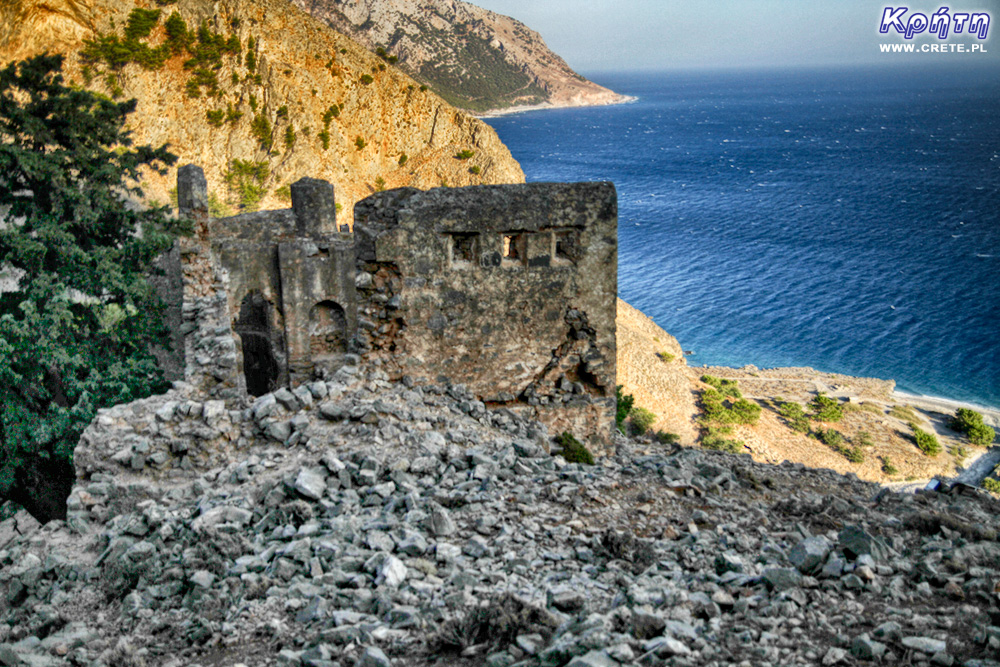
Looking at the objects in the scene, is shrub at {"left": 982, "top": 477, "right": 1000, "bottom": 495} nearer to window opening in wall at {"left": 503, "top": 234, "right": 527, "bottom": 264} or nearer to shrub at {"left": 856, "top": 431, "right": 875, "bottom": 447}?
shrub at {"left": 856, "top": 431, "right": 875, "bottom": 447}

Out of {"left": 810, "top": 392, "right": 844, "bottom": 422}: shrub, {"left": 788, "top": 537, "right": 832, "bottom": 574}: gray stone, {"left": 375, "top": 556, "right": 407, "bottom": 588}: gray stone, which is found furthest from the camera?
{"left": 810, "top": 392, "right": 844, "bottom": 422}: shrub

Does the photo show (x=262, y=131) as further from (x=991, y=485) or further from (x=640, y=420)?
(x=991, y=485)

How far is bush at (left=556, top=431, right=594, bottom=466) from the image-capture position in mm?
11398

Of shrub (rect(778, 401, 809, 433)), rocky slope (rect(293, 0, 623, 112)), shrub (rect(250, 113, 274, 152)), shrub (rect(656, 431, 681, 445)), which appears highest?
rocky slope (rect(293, 0, 623, 112))

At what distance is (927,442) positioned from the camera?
1465 inches

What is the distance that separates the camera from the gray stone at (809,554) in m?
5.76

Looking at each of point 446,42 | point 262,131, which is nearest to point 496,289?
point 262,131

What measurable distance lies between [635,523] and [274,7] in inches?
2262

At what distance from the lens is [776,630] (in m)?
4.89

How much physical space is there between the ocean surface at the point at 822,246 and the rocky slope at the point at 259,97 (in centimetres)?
2270

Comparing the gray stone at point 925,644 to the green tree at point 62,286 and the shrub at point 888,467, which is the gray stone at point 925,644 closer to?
the green tree at point 62,286

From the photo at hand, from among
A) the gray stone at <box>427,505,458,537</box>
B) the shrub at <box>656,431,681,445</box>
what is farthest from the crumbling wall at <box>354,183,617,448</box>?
the shrub at <box>656,431,681,445</box>

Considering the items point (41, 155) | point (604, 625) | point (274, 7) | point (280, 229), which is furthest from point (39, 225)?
point (274, 7)

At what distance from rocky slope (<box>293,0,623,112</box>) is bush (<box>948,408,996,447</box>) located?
90141 mm
